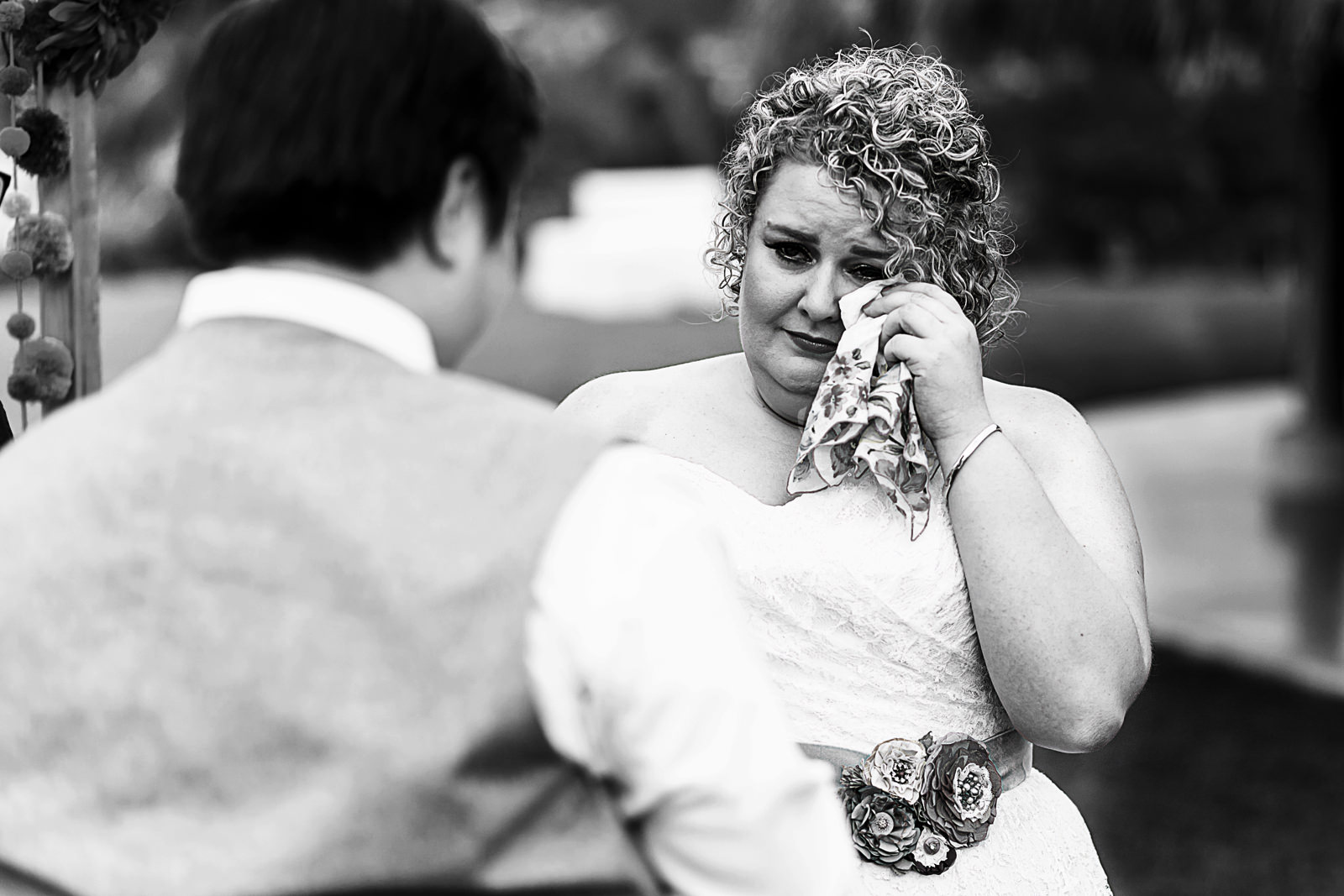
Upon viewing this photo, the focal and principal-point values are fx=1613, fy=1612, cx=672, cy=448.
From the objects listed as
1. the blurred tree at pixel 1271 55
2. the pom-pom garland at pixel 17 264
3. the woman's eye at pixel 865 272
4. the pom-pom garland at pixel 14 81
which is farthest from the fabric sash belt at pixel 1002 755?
the blurred tree at pixel 1271 55

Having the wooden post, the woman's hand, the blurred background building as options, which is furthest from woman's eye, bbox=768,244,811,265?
the wooden post

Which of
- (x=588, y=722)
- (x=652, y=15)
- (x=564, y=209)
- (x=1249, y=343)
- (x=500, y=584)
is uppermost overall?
(x=500, y=584)

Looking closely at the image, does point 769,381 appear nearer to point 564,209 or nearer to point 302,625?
point 302,625

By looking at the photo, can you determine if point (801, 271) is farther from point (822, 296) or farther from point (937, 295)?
point (937, 295)

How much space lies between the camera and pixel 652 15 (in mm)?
16406

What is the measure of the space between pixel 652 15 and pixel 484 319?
1555cm

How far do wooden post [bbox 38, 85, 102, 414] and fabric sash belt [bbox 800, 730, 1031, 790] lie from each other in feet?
3.91

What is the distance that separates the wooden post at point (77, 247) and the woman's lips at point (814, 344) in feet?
3.37

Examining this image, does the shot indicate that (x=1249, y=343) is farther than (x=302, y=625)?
Yes

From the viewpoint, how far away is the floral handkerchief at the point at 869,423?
87.7 inches

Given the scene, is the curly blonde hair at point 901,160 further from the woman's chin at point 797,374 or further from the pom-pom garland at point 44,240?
the pom-pom garland at point 44,240

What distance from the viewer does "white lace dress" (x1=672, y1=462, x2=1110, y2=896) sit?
7.54 ft

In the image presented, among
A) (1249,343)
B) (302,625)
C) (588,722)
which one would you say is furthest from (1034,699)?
(1249,343)

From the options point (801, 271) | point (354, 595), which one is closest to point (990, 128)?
point (801, 271)
